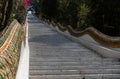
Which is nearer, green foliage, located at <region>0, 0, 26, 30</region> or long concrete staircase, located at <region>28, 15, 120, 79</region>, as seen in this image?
long concrete staircase, located at <region>28, 15, 120, 79</region>

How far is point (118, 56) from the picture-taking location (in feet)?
Result: 39.9

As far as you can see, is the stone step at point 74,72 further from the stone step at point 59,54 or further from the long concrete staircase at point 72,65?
Result: the stone step at point 59,54

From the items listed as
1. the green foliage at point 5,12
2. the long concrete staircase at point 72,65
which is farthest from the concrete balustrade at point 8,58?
the green foliage at point 5,12

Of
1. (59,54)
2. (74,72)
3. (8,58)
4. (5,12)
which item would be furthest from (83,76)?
(5,12)

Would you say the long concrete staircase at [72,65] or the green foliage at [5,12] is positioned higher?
the green foliage at [5,12]

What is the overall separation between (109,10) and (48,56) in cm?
567

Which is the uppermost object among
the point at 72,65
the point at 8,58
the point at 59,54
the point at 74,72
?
the point at 8,58

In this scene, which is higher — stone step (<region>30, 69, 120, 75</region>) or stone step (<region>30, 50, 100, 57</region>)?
stone step (<region>30, 69, 120, 75</region>)

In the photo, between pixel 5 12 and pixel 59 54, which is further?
pixel 5 12

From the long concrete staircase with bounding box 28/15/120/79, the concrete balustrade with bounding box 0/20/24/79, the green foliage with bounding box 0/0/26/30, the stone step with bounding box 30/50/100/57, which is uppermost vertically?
the concrete balustrade with bounding box 0/20/24/79

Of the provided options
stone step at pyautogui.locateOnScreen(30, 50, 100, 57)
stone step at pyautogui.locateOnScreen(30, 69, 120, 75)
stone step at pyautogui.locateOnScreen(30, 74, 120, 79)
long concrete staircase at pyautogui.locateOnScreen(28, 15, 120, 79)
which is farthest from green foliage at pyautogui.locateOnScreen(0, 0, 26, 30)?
stone step at pyautogui.locateOnScreen(30, 74, 120, 79)

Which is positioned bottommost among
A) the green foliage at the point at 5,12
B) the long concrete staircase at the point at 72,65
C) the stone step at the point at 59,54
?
the stone step at the point at 59,54

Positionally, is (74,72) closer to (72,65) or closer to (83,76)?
(83,76)

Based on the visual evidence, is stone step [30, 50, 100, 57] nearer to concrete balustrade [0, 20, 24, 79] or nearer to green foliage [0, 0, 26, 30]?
green foliage [0, 0, 26, 30]
